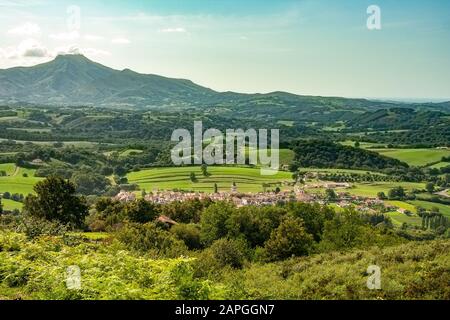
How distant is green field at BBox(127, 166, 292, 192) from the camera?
228 ft

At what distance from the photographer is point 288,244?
21484 mm

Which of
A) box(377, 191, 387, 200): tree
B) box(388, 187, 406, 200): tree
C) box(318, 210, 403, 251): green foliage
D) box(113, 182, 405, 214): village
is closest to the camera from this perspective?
box(318, 210, 403, 251): green foliage

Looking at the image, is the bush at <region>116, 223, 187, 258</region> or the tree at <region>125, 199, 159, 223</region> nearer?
the bush at <region>116, 223, 187, 258</region>

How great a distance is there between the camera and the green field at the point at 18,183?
201ft

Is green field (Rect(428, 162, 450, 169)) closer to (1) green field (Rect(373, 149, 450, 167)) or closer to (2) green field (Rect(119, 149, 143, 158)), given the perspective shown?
(1) green field (Rect(373, 149, 450, 167))

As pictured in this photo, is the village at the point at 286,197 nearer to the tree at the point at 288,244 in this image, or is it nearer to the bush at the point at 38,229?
the tree at the point at 288,244

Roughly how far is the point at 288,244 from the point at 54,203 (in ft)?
48.2

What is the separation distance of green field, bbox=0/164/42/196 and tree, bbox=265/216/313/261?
4737 cm

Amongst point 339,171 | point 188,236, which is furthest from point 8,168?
point 188,236

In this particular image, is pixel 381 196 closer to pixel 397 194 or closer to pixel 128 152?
pixel 397 194

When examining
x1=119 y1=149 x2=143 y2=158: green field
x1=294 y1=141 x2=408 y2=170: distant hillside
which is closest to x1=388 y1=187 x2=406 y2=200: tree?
x1=294 y1=141 x2=408 y2=170: distant hillside

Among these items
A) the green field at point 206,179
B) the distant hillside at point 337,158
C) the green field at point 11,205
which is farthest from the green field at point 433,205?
the green field at point 11,205

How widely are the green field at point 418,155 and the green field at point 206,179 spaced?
37441 mm
